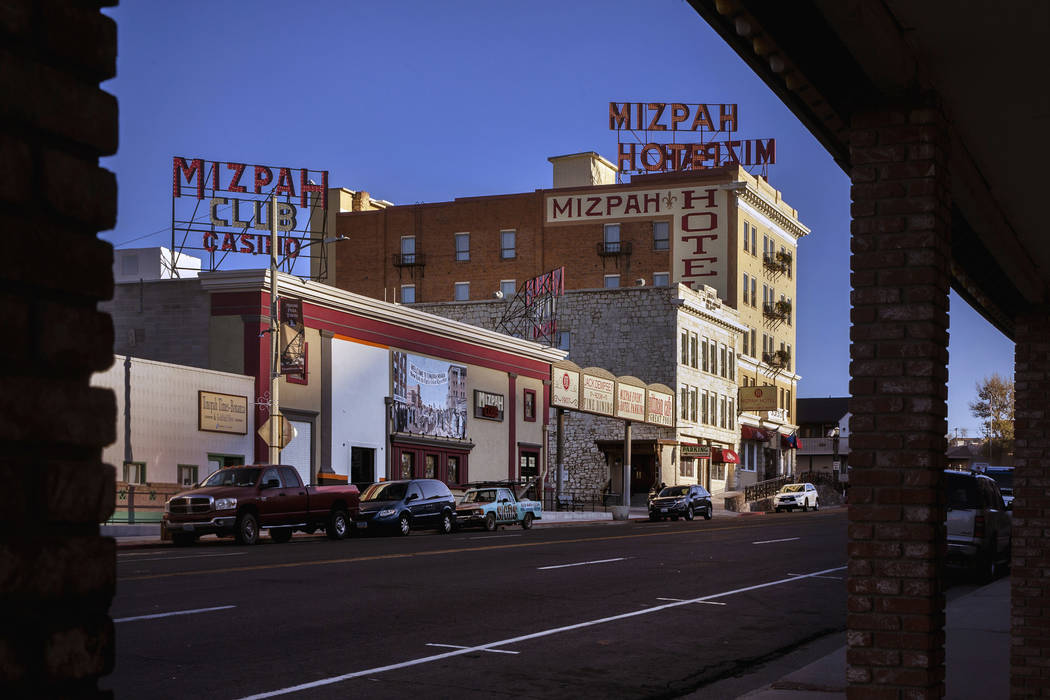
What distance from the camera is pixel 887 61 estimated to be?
619 centimetres

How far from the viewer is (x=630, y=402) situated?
56.8m

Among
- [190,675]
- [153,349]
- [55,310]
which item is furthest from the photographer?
[153,349]

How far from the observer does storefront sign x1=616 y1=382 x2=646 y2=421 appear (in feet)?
183

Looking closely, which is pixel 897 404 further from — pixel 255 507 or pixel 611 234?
pixel 611 234

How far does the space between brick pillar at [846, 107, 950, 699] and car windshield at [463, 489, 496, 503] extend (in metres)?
31.6

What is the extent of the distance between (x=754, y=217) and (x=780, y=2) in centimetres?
7706

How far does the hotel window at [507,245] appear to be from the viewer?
259ft

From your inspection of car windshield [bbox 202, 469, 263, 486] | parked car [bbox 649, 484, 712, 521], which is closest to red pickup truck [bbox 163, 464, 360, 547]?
car windshield [bbox 202, 469, 263, 486]

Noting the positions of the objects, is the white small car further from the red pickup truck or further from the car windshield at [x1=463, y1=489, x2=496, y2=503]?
the red pickup truck

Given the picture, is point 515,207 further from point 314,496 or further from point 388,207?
point 314,496

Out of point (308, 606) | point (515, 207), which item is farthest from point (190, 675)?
point (515, 207)

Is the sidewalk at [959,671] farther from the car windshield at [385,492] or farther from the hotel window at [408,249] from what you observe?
the hotel window at [408,249]

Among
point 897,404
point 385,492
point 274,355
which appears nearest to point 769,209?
point 274,355

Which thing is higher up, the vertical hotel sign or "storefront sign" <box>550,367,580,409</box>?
the vertical hotel sign
